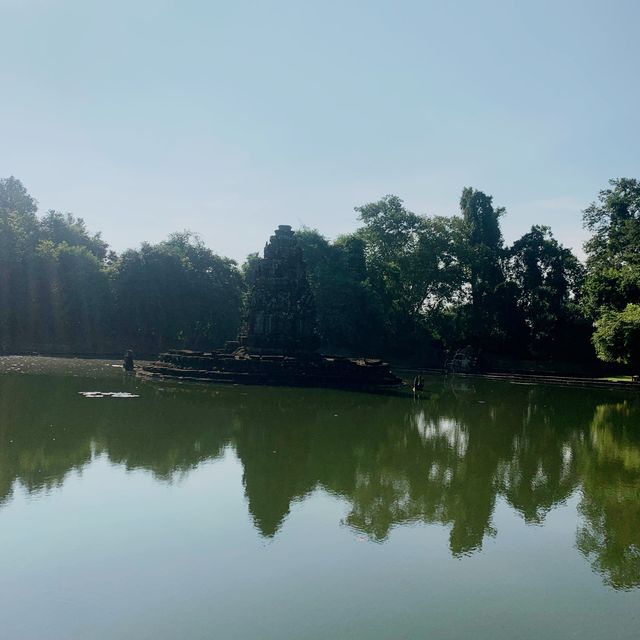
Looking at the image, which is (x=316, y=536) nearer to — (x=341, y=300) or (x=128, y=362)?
(x=128, y=362)

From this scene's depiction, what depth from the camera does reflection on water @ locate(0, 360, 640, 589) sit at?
8352 millimetres

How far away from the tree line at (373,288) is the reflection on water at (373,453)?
24676 millimetres

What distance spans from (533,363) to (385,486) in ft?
131

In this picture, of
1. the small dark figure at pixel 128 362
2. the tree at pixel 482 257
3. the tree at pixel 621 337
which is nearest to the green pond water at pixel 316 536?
the tree at pixel 621 337

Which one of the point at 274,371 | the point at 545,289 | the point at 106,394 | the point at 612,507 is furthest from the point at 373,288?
the point at 612,507

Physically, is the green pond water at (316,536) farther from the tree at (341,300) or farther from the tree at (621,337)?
the tree at (341,300)

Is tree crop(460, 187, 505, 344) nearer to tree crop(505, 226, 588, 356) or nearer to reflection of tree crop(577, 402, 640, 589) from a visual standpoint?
tree crop(505, 226, 588, 356)

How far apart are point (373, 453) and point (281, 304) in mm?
20664

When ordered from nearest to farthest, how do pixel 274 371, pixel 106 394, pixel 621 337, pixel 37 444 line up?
pixel 37 444
pixel 106 394
pixel 274 371
pixel 621 337

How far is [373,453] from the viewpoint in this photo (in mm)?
12453

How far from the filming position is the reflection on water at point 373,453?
27.4ft

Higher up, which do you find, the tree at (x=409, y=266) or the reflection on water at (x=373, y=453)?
the tree at (x=409, y=266)

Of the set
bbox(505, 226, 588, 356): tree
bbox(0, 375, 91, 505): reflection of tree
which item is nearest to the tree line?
bbox(505, 226, 588, 356): tree

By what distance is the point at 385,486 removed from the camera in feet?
32.1
